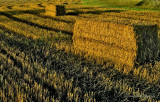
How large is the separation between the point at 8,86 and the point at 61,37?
6.51m

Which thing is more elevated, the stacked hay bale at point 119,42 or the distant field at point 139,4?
the distant field at point 139,4

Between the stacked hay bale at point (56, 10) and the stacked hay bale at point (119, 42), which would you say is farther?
the stacked hay bale at point (56, 10)

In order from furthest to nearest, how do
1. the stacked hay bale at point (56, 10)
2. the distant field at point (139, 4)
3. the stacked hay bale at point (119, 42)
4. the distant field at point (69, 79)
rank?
1. the distant field at point (139, 4)
2. the stacked hay bale at point (56, 10)
3. the stacked hay bale at point (119, 42)
4. the distant field at point (69, 79)

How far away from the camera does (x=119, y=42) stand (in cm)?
758

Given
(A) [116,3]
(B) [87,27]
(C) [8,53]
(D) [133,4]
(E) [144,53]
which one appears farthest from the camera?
(A) [116,3]

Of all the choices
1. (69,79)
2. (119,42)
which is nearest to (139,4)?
(119,42)

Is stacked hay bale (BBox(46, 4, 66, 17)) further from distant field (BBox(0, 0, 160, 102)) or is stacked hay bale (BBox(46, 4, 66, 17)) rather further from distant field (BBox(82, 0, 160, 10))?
distant field (BBox(82, 0, 160, 10))

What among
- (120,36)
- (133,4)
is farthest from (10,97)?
(133,4)

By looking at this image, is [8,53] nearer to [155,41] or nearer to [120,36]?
[120,36]

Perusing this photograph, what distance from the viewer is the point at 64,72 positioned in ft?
21.8

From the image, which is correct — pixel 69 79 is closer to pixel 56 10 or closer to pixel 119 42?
pixel 119 42

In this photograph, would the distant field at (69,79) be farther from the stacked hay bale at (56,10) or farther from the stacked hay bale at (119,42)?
the stacked hay bale at (56,10)

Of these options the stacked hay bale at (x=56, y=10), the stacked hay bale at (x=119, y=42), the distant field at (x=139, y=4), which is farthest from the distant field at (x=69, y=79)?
the distant field at (x=139, y=4)

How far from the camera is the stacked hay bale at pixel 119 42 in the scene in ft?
23.3
